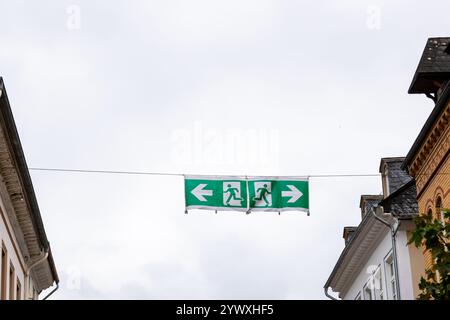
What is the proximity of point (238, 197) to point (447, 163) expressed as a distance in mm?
4997

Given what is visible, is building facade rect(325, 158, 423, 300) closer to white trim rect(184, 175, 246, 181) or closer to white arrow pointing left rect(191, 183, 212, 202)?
white trim rect(184, 175, 246, 181)

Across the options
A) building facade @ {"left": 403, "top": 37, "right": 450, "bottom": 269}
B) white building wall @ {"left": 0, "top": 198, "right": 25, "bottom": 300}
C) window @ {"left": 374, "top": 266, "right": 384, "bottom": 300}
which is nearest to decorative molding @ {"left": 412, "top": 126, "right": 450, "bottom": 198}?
building facade @ {"left": 403, "top": 37, "right": 450, "bottom": 269}

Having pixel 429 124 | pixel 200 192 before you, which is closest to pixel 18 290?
pixel 200 192

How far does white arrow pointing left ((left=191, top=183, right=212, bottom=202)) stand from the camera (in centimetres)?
2356

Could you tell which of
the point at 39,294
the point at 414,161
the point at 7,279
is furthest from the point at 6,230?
the point at 39,294

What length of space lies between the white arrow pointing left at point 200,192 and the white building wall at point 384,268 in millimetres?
9869

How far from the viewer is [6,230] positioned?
97.1ft

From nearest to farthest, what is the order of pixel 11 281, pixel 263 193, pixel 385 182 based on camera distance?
pixel 263 193, pixel 11 281, pixel 385 182

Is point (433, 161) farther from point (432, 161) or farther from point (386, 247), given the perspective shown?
point (386, 247)

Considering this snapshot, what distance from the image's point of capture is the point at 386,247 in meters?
34.2

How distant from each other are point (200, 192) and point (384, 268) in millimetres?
12514
